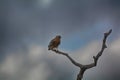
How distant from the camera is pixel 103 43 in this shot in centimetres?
1534

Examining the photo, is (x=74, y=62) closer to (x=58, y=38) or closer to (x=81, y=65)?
(x=81, y=65)

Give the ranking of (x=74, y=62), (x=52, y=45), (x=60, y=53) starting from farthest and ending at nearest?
(x=52, y=45)
(x=60, y=53)
(x=74, y=62)

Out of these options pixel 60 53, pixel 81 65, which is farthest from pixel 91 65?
pixel 60 53

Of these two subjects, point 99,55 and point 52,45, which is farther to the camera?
point 52,45

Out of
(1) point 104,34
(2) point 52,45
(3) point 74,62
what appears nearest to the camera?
(1) point 104,34

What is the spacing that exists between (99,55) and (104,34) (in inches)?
65.6

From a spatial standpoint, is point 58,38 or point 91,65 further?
point 58,38

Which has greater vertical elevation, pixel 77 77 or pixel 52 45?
pixel 52 45

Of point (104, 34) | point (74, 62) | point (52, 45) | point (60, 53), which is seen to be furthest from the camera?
point (52, 45)

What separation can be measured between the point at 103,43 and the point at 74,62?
9.23 feet

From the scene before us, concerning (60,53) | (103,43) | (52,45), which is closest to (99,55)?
(103,43)

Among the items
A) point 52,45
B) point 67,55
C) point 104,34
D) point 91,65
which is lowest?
point 91,65

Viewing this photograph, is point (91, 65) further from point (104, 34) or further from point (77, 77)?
point (104, 34)

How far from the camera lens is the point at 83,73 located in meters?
16.0
